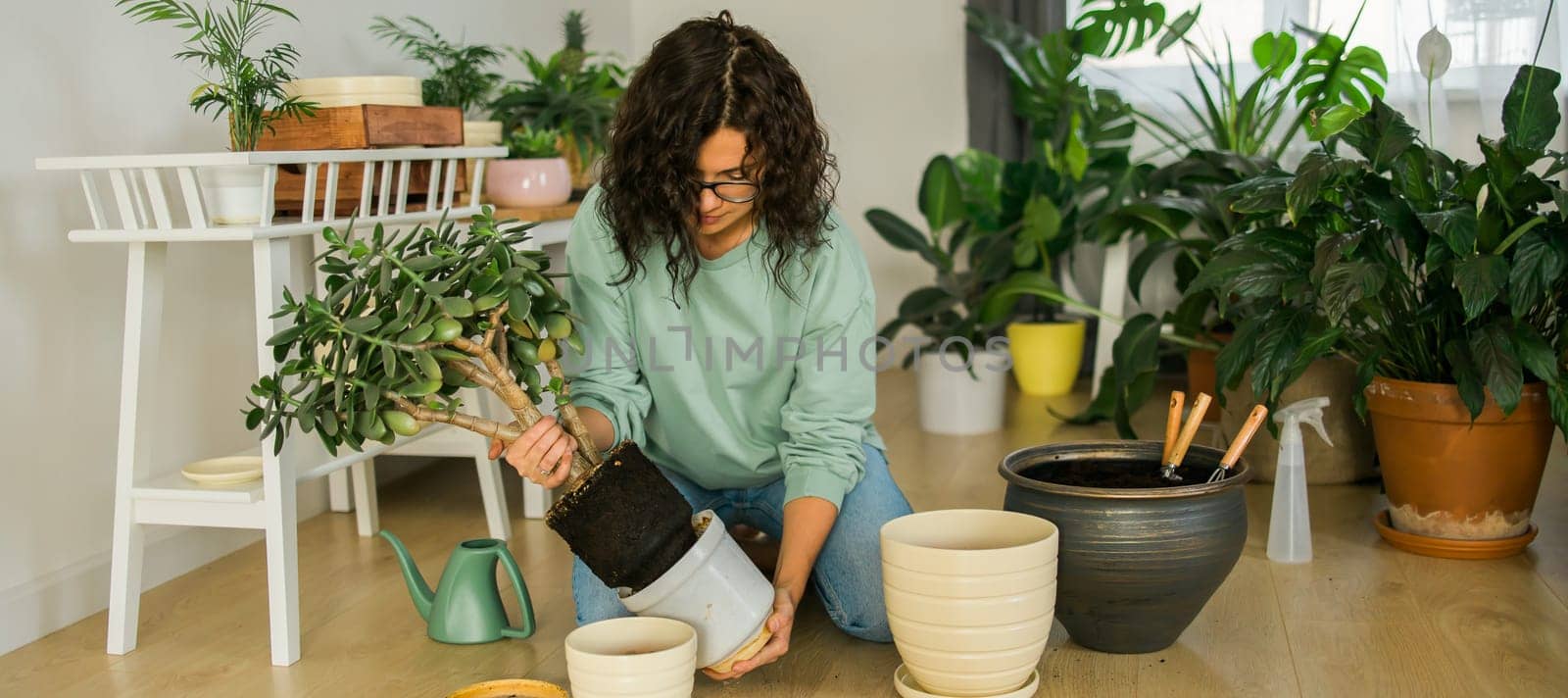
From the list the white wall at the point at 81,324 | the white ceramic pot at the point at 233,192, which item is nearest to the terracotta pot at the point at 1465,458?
the white ceramic pot at the point at 233,192

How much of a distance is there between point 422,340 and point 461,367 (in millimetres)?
76

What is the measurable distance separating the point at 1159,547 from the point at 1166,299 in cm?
244

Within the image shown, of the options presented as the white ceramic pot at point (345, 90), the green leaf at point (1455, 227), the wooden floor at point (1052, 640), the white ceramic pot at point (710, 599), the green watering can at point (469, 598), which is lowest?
the wooden floor at point (1052, 640)

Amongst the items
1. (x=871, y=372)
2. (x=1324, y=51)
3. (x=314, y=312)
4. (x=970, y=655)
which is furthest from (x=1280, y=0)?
(x=314, y=312)

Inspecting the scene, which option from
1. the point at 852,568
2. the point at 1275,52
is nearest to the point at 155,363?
the point at 852,568

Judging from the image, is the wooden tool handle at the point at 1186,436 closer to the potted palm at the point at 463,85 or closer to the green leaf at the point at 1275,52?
the potted palm at the point at 463,85

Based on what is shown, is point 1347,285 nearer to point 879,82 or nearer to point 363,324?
point 363,324

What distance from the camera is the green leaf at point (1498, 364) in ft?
6.48

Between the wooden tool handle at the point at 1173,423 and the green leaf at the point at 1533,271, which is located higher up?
the green leaf at the point at 1533,271

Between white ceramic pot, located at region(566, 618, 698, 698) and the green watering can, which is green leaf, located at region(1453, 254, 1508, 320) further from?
the green watering can

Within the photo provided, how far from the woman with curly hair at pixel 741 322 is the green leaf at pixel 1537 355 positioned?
37.6 inches

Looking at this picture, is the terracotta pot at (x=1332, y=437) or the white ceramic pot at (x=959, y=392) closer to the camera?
the terracotta pot at (x=1332, y=437)

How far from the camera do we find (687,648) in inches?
58.5

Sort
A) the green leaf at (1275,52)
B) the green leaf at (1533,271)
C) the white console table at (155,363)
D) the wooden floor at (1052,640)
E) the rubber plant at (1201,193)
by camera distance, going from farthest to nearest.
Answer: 1. the green leaf at (1275,52)
2. the rubber plant at (1201,193)
3. the green leaf at (1533,271)
4. the white console table at (155,363)
5. the wooden floor at (1052,640)
